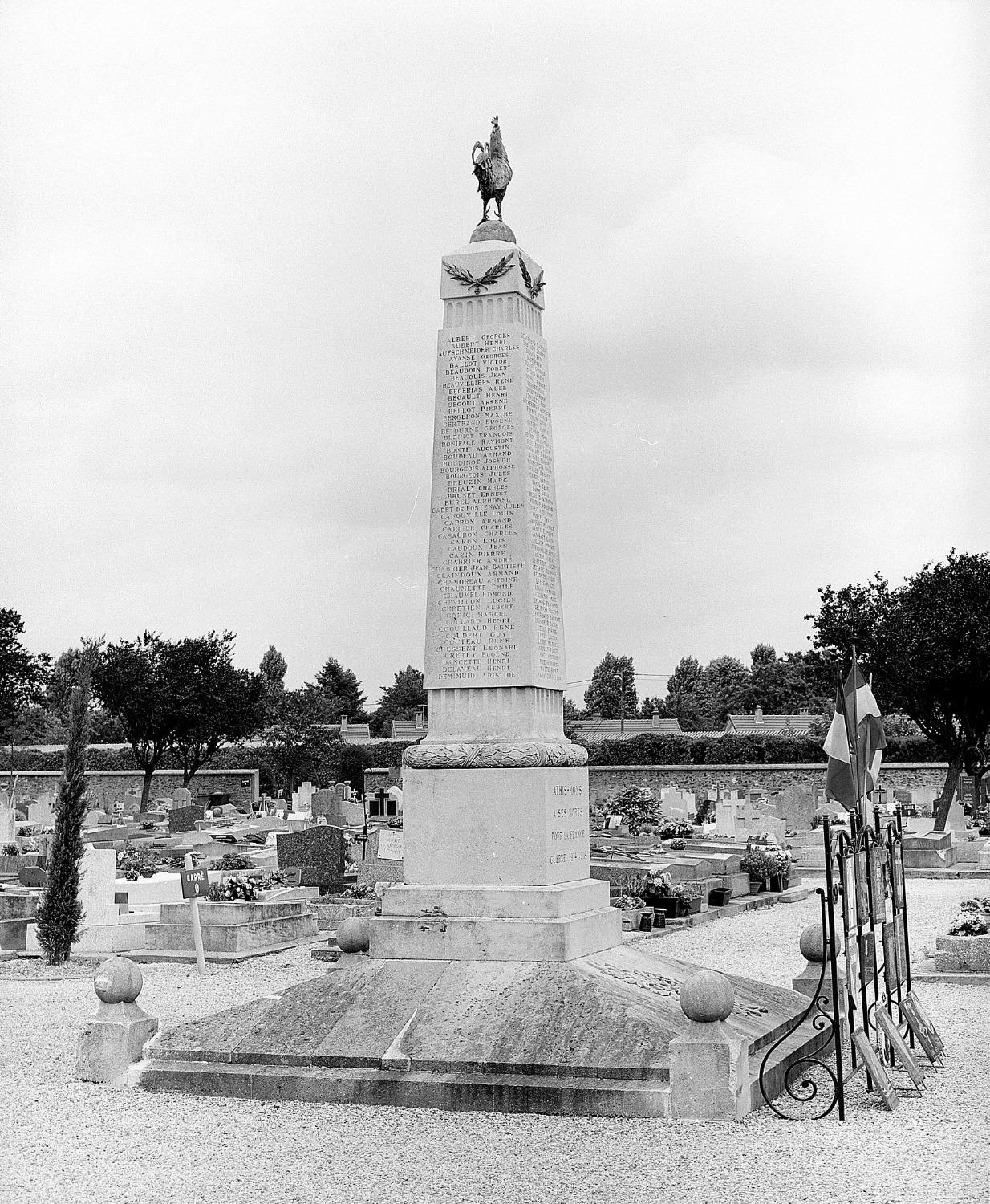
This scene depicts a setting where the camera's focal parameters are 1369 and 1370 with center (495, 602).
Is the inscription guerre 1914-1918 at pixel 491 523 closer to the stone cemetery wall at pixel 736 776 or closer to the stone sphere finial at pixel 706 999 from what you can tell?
the stone sphere finial at pixel 706 999

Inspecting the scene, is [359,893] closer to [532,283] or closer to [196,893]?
[196,893]

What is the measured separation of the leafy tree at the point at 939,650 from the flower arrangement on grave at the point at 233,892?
914 inches

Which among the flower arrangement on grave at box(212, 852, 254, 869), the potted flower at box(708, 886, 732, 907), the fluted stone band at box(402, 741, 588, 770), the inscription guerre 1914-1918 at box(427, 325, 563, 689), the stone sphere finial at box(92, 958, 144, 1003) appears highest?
the inscription guerre 1914-1918 at box(427, 325, 563, 689)

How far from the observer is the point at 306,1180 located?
682cm

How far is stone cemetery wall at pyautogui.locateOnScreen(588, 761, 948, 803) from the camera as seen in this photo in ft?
153

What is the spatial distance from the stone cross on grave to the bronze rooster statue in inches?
26.0

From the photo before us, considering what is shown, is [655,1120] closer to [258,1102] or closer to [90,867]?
[258,1102]

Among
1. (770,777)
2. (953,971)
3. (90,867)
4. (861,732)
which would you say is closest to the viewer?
(861,732)

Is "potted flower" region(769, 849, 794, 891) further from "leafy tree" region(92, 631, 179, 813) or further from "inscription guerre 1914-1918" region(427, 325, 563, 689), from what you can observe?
"leafy tree" region(92, 631, 179, 813)

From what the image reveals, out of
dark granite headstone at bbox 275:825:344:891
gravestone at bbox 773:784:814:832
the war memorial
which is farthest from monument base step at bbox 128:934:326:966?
gravestone at bbox 773:784:814:832

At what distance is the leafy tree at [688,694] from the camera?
88.8 meters

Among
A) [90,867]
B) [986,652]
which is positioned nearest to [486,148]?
[90,867]

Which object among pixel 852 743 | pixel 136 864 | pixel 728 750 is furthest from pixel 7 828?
pixel 728 750

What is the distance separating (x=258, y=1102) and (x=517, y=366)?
18.2 ft
